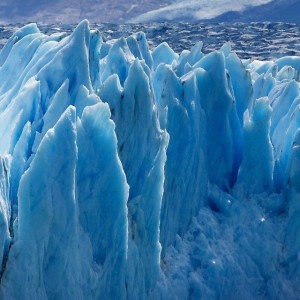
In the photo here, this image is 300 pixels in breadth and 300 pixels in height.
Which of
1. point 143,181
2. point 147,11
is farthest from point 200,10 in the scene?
point 143,181

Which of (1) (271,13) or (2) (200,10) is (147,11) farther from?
(1) (271,13)

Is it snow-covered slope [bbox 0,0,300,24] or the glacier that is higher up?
the glacier

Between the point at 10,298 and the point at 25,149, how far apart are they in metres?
0.95

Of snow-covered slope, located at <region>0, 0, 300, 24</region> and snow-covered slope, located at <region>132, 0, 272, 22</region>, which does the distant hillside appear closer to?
snow-covered slope, located at <region>0, 0, 300, 24</region>

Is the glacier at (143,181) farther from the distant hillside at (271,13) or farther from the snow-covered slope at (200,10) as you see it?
the distant hillside at (271,13)

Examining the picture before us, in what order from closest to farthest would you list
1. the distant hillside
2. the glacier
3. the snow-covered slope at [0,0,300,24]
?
the glacier
the distant hillside
the snow-covered slope at [0,0,300,24]

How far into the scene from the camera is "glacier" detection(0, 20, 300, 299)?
11.4 ft

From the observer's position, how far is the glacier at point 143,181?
349 cm

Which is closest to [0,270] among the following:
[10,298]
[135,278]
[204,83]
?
[10,298]

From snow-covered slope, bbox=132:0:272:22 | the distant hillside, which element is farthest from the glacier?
the distant hillside

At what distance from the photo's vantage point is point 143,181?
4.10m

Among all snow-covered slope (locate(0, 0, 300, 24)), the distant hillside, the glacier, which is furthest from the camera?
snow-covered slope (locate(0, 0, 300, 24))

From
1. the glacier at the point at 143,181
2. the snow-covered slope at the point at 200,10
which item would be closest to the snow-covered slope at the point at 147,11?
the snow-covered slope at the point at 200,10

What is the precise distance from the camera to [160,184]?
160 inches
